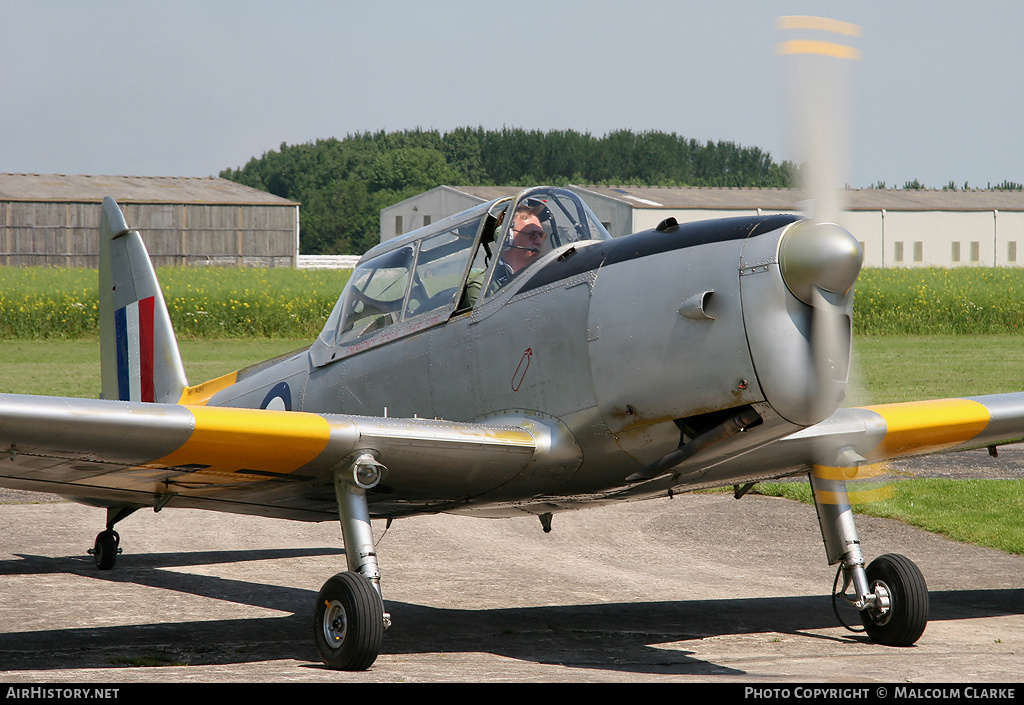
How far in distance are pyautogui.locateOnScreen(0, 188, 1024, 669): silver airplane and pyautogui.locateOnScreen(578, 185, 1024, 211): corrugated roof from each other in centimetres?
5257

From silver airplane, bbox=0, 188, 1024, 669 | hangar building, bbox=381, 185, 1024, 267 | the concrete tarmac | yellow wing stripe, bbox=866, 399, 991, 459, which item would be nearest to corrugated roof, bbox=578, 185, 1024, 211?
hangar building, bbox=381, 185, 1024, 267

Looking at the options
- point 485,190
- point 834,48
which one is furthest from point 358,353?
→ point 485,190

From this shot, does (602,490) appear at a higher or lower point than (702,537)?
higher

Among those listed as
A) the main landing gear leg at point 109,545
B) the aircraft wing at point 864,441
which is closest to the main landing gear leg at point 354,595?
the aircraft wing at point 864,441

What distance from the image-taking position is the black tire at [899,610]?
21.0 feet

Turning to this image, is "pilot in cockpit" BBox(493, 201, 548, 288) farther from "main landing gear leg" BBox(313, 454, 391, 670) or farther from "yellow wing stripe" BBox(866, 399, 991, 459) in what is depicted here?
"yellow wing stripe" BBox(866, 399, 991, 459)

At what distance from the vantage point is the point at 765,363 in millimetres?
5207

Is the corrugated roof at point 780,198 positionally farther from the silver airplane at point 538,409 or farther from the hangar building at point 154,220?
the silver airplane at point 538,409

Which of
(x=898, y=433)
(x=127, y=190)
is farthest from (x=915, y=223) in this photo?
(x=898, y=433)

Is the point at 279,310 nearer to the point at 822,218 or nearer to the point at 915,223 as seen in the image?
the point at 822,218

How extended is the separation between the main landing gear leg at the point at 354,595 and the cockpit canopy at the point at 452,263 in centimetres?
122

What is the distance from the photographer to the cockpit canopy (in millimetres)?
6473
